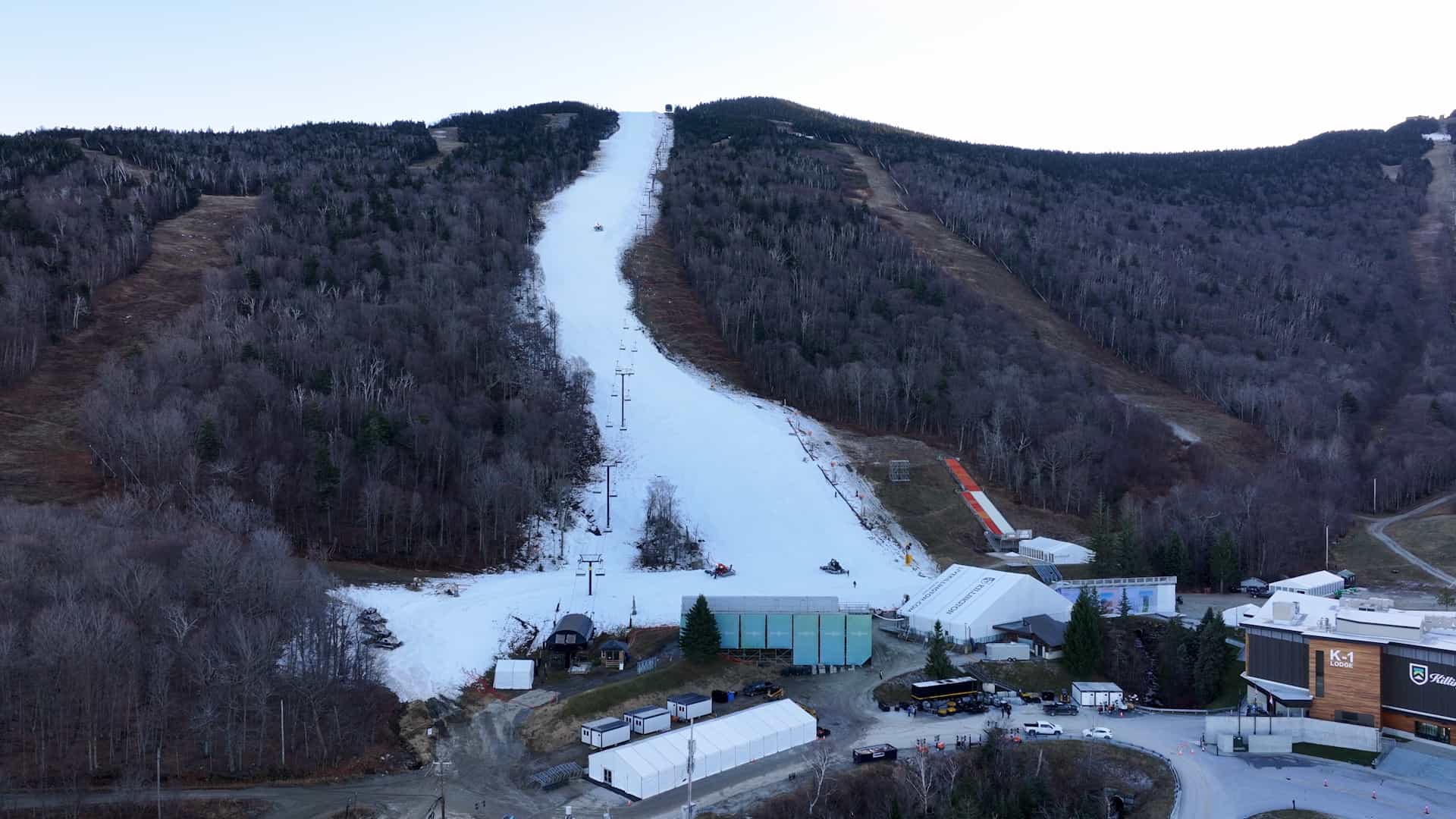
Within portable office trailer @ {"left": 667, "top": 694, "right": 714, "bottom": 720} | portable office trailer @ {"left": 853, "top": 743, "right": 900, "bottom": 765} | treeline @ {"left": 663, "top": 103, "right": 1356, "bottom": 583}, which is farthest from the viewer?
treeline @ {"left": 663, "top": 103, "right": 1356, "bottom": 583}

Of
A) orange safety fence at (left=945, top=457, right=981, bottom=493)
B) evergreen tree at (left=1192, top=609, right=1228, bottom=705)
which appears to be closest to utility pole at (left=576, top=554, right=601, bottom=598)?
orange safety fence at (left=945, top=457, right=981, bottom=493)

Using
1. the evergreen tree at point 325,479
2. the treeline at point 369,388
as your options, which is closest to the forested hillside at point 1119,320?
the treeline at point 369,388

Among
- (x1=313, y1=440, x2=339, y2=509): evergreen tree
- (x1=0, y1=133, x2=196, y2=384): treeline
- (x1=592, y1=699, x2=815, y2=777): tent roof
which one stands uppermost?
(x1=0, y1=133, x2=196, y2=384): treeline

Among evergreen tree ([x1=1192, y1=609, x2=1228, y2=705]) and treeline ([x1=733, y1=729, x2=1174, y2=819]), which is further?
evergreen tree ([x1=1192, y1=609, x2=1228, y2=705])

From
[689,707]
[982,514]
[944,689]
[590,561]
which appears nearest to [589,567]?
[590,561]

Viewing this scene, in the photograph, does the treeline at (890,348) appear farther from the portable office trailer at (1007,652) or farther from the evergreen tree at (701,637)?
the evergreen tree at (701,637)

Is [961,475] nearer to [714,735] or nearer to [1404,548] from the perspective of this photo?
[1404,548]

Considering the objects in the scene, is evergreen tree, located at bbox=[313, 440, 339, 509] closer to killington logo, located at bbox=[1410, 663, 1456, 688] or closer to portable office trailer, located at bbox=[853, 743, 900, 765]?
portable office trailer, located at bbox=[853, 743, 900, 765]
